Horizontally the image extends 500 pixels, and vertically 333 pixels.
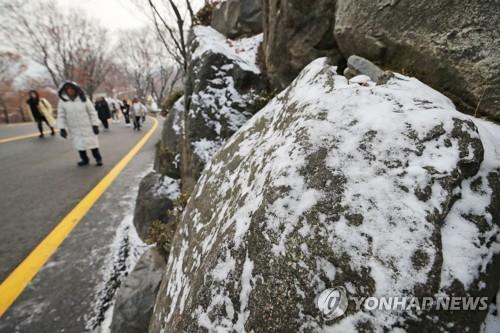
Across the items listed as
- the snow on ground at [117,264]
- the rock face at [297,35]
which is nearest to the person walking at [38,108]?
the snow on ground at [117,264]

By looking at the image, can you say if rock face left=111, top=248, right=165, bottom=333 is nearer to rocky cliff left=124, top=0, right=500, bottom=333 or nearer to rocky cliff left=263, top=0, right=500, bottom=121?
rocky cliff left=124, top=0, right=500, bottom=333

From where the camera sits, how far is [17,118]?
67.9ft

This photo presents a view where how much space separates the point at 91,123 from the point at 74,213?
2482 mm

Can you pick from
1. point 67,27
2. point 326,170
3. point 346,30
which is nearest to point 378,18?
point 346,30

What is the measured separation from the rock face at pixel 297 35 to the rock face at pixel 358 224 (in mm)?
1683

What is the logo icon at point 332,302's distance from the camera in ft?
2.93

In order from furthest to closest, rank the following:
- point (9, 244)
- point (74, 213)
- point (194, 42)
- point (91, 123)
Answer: point (91, 123)
point (194, 42)
point (74, 213)
point (9, 244)

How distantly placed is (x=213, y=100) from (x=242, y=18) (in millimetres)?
2423

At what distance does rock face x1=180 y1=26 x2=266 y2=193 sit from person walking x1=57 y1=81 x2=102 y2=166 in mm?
2764

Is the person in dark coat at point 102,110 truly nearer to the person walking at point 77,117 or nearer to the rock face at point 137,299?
the person walking at point 77,117

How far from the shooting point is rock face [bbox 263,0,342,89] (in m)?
2.76

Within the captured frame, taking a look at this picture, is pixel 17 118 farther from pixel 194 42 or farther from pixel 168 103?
pixel 194 42

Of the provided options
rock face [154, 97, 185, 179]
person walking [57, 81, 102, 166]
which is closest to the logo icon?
rock face [154, 97, 185, 179]

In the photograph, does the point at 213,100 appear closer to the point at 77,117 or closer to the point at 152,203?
the point at 152,203
